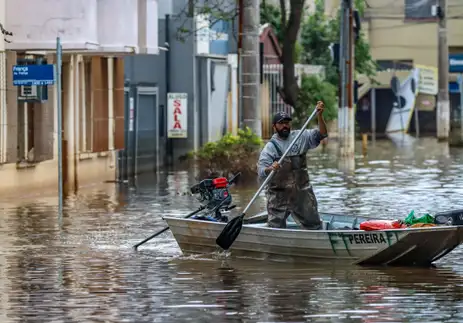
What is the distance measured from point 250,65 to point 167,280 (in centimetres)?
1742

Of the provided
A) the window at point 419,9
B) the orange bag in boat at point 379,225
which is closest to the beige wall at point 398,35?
the window at point 419,9

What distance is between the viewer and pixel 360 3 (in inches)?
2496

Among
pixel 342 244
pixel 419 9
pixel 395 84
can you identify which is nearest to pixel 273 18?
pixel 395 84

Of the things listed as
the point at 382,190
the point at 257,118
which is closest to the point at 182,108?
the point at 257,118

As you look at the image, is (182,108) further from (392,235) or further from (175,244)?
(392,235)

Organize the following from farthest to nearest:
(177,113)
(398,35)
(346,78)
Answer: (398,35)
(346,78)
(177,113)

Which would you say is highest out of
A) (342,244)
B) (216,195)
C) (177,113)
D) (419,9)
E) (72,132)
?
(419,9)

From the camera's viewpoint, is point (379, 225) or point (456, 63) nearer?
point (379, 225)

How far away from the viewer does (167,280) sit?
15.8 metres

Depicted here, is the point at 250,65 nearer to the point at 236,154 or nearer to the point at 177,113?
the point at 236,154

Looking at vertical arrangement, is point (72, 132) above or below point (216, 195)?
above

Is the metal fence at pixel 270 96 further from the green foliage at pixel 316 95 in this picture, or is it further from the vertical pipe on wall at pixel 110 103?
the vertical pipe on wall at pixel 110 103

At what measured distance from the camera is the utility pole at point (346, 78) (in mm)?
43375

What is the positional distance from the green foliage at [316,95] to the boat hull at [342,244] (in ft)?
116
